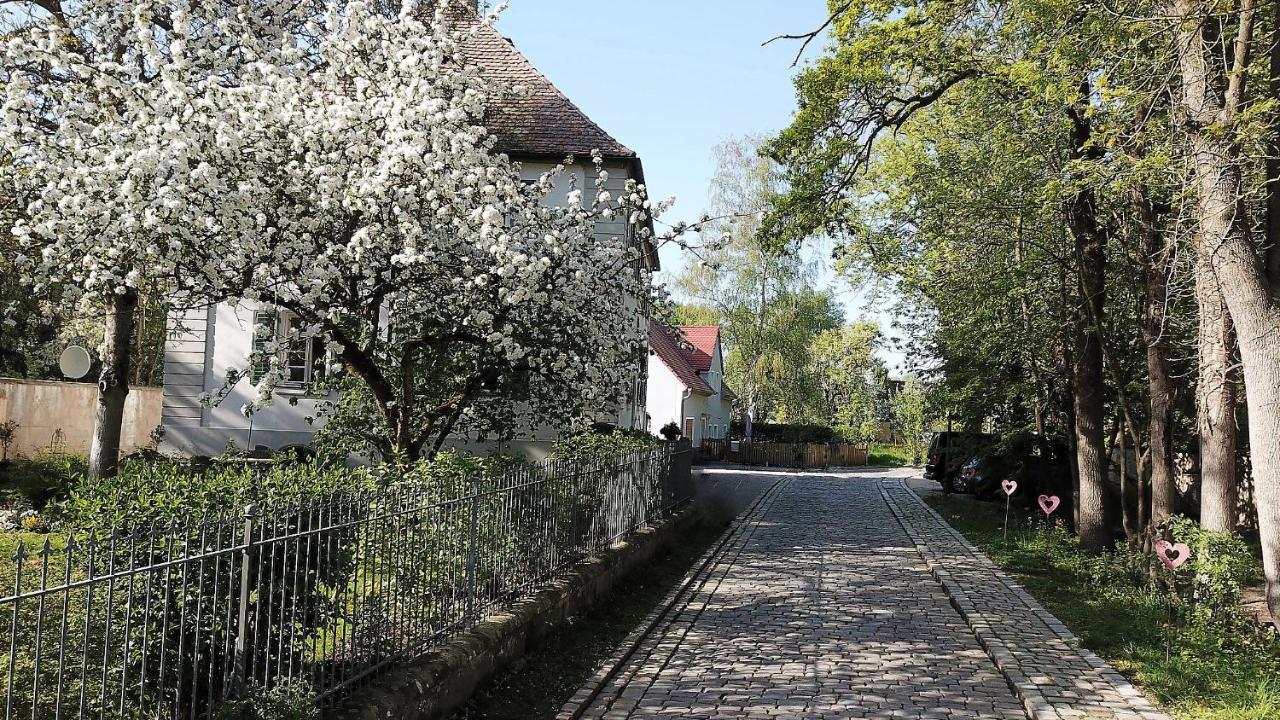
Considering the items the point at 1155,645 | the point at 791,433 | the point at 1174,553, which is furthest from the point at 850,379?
the point at 1155,645

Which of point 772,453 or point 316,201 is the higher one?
point 316,201

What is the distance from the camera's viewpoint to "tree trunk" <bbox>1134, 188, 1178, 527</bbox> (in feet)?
41.2

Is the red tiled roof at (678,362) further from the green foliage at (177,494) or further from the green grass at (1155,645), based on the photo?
the green foliage at (177,494)

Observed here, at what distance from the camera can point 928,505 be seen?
83.6ft

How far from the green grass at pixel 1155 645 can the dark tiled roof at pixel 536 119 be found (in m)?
11.6

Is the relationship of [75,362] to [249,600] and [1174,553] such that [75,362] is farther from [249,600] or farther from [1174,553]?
[1174,553]

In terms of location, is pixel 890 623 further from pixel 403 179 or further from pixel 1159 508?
pixel 403 179

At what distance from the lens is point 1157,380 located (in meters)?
13.0

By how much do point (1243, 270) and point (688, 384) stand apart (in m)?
38.1

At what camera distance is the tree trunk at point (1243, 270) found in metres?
8.59

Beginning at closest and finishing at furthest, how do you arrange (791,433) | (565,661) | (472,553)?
(472,553) < (565,661) < (791,433)

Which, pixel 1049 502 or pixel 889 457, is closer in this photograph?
pixel 1049 502

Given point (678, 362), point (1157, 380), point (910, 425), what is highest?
point (678, 362)

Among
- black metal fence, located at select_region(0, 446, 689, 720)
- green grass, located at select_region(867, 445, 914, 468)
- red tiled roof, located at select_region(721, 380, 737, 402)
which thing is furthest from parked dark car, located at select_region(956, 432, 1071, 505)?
red tiled roof, located at select_region(721, 380, 737, 402)
